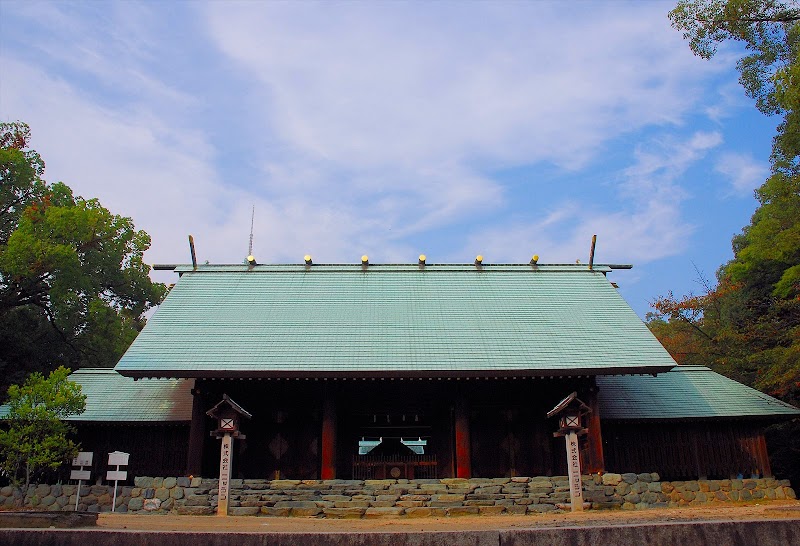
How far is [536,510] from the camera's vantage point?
15023 mm

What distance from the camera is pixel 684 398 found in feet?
63.8

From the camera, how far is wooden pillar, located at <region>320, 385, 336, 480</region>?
55.1 ft

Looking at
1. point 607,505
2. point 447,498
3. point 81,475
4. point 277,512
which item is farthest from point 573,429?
point 81,475

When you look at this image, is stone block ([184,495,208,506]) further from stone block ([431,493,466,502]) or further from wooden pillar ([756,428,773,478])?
wooden pillar ([756,428,773,478])

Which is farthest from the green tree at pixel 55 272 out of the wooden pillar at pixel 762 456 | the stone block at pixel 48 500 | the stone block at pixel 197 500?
the wooden pillar at pixel 762 456

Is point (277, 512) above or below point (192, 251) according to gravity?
below

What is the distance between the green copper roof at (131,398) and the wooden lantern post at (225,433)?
3549 mm

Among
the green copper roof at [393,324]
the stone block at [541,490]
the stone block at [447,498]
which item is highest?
the green copper roof at [393,324]

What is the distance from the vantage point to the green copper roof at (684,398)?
18547 mm

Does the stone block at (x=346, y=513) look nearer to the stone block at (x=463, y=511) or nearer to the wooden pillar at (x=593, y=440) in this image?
the stone block at (x=463, y=511)

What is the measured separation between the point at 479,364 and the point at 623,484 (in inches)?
186

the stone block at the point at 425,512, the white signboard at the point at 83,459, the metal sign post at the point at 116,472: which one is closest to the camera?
the stone block at the point at 425,512

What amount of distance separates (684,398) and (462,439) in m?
7.50

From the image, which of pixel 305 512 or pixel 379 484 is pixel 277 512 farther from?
pixel 379 484
